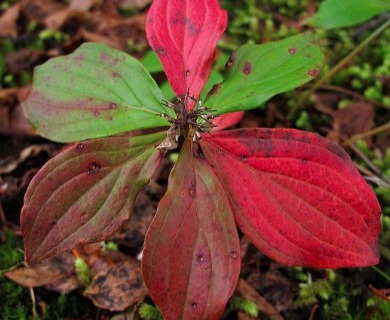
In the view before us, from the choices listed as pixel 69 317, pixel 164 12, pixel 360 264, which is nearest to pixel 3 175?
pixel 69 317

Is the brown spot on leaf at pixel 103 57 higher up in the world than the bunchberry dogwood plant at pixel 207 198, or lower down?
higher up

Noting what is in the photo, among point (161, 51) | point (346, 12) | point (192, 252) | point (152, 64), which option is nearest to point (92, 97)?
point (161, 51)

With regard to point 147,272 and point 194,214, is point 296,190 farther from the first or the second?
point 147,272

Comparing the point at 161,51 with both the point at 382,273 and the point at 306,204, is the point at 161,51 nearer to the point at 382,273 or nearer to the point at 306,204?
the point at 306,204

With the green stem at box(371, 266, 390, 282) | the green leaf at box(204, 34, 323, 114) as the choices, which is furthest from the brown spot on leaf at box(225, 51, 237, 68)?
the green stem at box(371, 266, 390, 282)

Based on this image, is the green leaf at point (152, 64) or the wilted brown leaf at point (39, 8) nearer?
the green leaf at point (152, 64)

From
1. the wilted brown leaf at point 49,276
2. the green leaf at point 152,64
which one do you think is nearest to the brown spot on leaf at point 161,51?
the green leaf at point 152,64

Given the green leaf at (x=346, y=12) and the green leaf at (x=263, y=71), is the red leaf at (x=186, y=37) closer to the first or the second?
the green leaf at (x=263, y=71)
